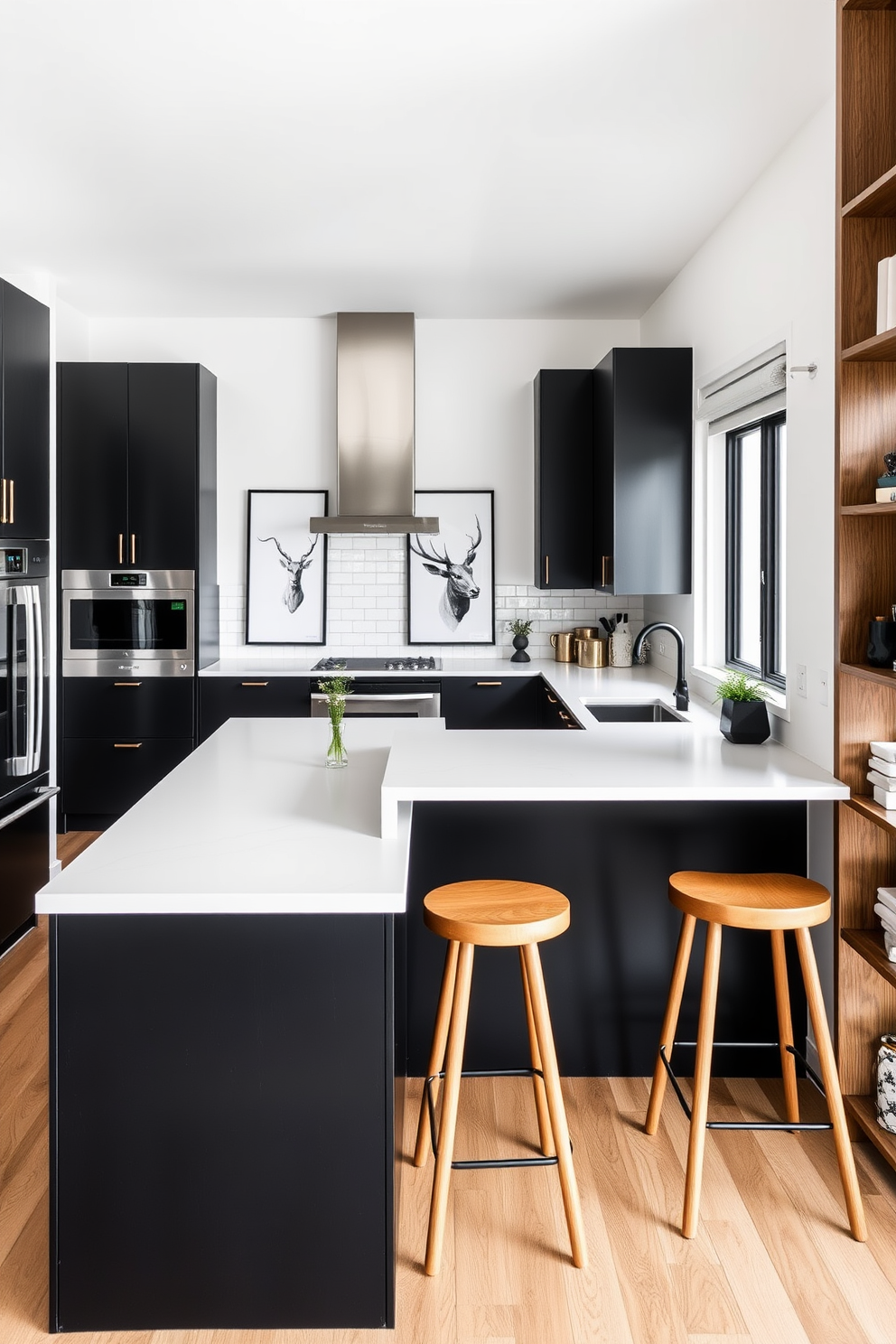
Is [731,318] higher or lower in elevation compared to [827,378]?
higher

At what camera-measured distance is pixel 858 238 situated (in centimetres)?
239

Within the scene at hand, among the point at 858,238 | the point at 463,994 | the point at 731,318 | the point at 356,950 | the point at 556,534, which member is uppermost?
the point at 731,318

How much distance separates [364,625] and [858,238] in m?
3.69

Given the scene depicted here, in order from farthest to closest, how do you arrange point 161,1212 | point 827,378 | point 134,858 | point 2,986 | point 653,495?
point 653,495
point 2,986
point 827,378
point 134,858
point 161,1212

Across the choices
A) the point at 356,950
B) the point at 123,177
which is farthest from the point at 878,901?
the point at 123,177

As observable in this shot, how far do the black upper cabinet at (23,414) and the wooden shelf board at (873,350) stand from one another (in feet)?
8.96

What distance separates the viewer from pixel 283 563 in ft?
18.4

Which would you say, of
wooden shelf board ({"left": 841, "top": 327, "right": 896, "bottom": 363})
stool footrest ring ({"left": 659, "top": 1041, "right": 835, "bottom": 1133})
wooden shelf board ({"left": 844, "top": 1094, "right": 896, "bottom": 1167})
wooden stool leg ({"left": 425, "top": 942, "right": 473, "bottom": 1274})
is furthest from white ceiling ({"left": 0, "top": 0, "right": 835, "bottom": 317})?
wooden shelf board ({"left": 844, "top": 1094, "right": 896, "bottom": 1167})

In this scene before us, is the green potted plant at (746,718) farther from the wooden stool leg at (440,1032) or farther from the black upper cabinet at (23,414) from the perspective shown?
the black upper cabinet at (23,414)

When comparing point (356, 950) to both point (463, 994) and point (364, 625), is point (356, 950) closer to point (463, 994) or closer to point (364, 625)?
point (463, 994)

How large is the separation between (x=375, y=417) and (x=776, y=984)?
12.2 feet

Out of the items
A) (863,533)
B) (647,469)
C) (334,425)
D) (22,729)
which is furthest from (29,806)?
(863,533)

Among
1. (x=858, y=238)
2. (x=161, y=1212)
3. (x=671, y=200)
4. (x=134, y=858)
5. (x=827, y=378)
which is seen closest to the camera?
(x=161, y=1212)

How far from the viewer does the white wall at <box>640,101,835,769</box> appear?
2.81 metres
